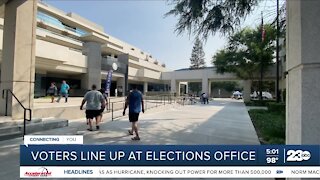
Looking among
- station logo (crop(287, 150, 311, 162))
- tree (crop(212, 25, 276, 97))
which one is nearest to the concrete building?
tree (crop(212, 25, 276, 97))

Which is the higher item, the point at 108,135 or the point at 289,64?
the point at 289,64

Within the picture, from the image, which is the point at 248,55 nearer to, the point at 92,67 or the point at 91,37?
the point at 92,67

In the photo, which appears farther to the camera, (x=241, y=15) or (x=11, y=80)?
(x=11, y=80)

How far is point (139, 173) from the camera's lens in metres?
3.60

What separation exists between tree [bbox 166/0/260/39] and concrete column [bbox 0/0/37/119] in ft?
17.9

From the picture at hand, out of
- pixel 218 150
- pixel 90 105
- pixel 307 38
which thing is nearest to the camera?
pixel 307 38

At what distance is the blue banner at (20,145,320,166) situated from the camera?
3293 mm

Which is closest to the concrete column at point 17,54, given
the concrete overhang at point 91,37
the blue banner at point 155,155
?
the blue banner at point 155,155

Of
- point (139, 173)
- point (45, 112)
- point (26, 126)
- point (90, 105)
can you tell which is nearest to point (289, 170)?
point (139, 173)

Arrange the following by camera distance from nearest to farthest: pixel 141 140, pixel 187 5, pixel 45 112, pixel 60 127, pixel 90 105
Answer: pixel 141 140 → pixel 187 5 → pixel 90 105 → pixel 60 127 → pixel 45 112

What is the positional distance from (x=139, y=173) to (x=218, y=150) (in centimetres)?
115

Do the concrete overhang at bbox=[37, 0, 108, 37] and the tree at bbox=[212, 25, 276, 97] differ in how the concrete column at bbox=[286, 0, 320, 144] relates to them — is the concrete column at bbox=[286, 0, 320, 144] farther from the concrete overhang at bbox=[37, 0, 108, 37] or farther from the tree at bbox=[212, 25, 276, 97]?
the concrete overhang at bbox=[37, 0, 108, 37]

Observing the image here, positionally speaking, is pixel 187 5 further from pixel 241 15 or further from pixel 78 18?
pixel 78 18

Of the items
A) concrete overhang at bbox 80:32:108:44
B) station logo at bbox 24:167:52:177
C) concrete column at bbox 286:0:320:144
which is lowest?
station logo at bbox 24:167:52:177
